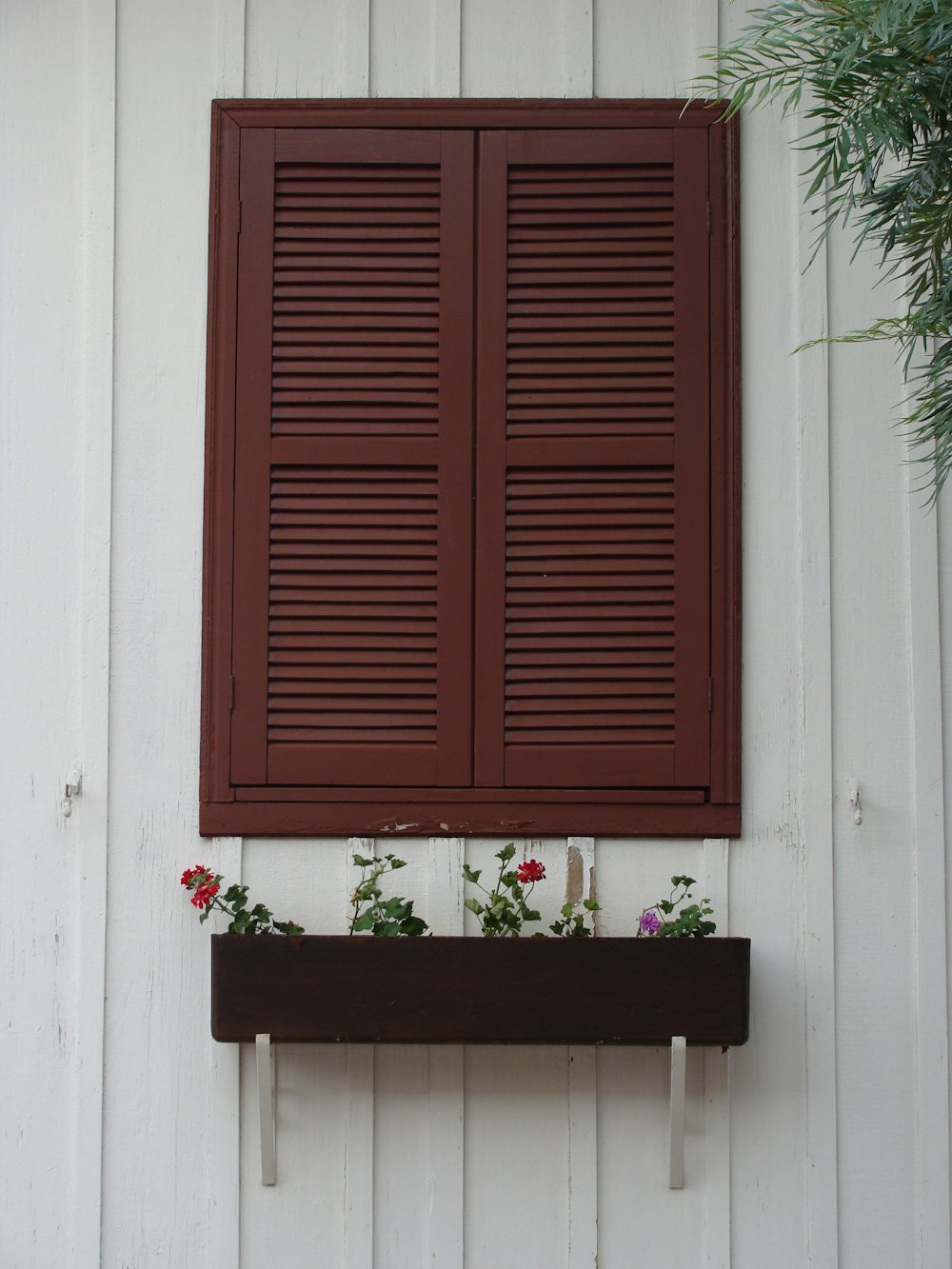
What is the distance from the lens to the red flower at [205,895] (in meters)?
2.13

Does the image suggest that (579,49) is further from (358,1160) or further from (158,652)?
(358,1160)

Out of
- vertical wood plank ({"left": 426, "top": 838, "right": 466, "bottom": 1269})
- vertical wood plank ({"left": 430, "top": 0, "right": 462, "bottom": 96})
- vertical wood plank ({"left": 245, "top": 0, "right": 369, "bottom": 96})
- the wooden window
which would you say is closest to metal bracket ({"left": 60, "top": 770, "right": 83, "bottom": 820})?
the wooden window

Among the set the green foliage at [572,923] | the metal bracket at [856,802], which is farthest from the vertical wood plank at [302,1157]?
the metal bracket at [856,802]

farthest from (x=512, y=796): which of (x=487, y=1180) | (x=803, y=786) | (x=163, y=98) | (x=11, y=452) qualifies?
(x=163, y=98)

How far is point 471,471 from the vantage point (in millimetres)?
2318

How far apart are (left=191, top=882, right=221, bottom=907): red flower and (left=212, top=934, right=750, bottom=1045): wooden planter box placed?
3.3 inches

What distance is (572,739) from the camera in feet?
7.52

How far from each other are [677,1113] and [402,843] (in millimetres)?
676

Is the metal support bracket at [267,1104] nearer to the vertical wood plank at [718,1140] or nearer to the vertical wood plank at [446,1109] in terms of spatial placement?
the vertical wood plank at [446,1109]

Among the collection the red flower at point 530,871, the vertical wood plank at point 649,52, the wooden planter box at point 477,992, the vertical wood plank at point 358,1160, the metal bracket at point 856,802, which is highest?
the vertical wood plank at point 649,52

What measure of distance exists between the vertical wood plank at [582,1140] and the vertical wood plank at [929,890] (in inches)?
23.3

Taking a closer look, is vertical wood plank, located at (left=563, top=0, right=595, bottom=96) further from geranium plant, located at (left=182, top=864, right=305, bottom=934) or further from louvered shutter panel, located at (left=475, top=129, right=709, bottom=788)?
geranium plant, located at (left=182, top=864, right=305, bottom=934)

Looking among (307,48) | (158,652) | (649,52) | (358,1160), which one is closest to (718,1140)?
(358,1160)

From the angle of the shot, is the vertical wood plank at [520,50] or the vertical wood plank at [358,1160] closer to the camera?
the vertical wood plank at [358,1160]
